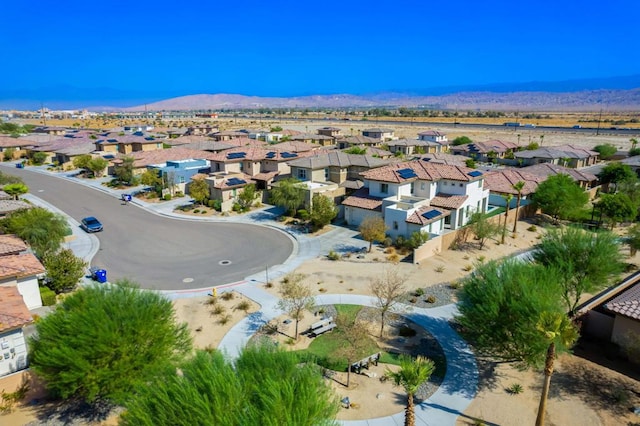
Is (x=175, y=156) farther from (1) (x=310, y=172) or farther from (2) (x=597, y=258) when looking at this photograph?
(2) (x=597, y=258)

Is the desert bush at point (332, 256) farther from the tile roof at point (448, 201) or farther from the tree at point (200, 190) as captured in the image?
the tree at point (200, 190)

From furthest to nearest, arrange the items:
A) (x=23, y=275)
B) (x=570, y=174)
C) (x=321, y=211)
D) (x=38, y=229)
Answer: (x=570, y=174) < (x=321, y=211) < (x=38, y=229) < (x=23, y=275)

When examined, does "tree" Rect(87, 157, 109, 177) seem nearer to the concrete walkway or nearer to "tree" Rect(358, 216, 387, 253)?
the concrete walkway

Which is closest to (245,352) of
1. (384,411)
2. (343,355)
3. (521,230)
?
(384,411)

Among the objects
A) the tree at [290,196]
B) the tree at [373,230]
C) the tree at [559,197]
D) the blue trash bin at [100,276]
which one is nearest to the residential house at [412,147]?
the tree at [559,197]

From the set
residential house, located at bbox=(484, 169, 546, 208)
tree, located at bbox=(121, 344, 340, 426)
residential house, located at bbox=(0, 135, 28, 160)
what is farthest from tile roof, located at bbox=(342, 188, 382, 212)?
residential house, located at bbox=(0, 135, 28, 160)

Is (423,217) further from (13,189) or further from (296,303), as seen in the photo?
(13,189)

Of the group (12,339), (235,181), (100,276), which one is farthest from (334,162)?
(12,339)

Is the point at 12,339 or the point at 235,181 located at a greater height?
the point at 235,181
